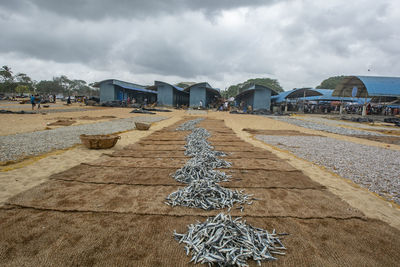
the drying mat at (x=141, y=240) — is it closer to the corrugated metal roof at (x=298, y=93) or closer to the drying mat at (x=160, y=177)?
the drying mat at (x=160, y=177)

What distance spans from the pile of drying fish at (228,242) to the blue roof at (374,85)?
2626 centimetres

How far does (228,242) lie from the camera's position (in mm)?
2160

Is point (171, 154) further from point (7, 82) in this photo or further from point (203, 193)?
point (7, 82)

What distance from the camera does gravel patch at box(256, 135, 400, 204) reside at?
4.14 meters

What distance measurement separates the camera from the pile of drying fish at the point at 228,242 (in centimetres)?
200

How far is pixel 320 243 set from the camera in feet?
7.55

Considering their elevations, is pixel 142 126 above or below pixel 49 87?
below

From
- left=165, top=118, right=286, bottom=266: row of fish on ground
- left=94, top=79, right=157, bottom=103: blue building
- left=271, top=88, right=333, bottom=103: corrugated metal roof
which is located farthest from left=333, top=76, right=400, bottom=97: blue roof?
left=94, top=79, right=157, bottom=103: blue building

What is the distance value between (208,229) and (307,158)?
4.97 metres

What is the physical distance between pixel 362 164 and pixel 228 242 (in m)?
5.35

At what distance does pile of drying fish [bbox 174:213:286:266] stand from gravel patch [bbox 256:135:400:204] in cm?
294

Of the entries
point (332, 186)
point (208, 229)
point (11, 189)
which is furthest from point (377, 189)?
point (11, 189)

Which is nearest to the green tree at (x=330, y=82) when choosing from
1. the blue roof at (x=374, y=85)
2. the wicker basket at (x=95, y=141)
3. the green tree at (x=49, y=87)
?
the blue roof at (x=374, y=85)

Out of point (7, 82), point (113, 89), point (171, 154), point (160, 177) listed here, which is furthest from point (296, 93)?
point (7, 82)
